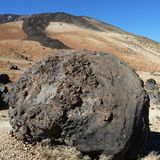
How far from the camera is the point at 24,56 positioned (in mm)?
52125

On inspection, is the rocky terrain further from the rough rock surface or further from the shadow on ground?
the rough rock surface

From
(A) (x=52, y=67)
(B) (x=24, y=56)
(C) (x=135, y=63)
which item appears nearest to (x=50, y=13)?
(C) (x=135, y=63)

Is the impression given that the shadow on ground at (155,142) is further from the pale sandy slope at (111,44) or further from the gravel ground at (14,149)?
the pale sandy slope at (111,44)

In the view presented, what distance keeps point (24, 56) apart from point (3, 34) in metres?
21.6

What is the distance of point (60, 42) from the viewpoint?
64625mm

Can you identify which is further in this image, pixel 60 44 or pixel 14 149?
pixel 60 44

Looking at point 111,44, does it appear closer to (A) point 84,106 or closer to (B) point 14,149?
(A) point 84,106

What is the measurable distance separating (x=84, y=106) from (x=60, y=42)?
51.9 meters

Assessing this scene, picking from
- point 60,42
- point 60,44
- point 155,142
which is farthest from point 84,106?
point 60,42

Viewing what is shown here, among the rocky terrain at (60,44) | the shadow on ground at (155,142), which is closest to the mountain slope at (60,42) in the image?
the rocky terrain at (60,44)

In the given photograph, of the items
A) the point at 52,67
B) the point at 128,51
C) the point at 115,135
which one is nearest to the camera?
the point at 115,135

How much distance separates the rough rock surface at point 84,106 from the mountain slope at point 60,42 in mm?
28495

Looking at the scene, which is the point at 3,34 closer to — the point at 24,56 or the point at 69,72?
the point at 24,56

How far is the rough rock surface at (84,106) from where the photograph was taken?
1299 centimetres
